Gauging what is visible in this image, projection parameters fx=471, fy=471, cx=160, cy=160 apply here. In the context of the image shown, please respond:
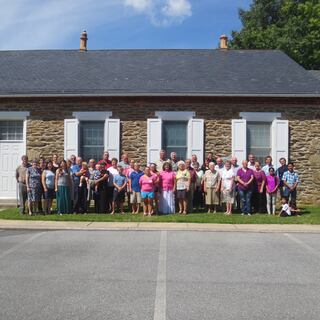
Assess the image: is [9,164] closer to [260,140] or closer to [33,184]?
[33,184]

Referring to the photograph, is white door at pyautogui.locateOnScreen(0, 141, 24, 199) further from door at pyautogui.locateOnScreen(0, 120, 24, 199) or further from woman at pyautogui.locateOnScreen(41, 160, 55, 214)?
woman at pyautogui.locateOnScreen(41, 160, 55, 214)

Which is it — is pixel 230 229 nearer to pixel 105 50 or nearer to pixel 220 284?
pixel 220 284

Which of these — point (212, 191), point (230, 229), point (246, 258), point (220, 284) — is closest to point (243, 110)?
point (212, 191)

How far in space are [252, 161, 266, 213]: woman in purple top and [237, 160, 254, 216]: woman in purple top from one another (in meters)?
0.25

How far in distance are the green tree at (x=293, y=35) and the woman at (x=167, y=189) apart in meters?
20.5

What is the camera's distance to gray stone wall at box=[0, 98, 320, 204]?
16.2 meters

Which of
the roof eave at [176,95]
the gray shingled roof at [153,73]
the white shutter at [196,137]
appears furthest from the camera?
the gray shingled roof at [153,73]

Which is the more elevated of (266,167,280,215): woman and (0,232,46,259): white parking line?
(266,167,280,215): woman

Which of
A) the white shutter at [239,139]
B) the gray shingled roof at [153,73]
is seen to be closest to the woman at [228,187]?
the white shutter at [239,139]

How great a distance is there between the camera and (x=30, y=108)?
16.4m

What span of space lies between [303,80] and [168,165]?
6.69 metres

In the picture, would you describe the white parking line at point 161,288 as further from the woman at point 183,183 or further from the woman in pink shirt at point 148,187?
the woman at point 183,183

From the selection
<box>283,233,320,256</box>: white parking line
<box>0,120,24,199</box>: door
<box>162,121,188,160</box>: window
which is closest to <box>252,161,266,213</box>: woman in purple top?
<box>162,121,188,160</box>: window

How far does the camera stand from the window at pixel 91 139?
1645 centimetres
